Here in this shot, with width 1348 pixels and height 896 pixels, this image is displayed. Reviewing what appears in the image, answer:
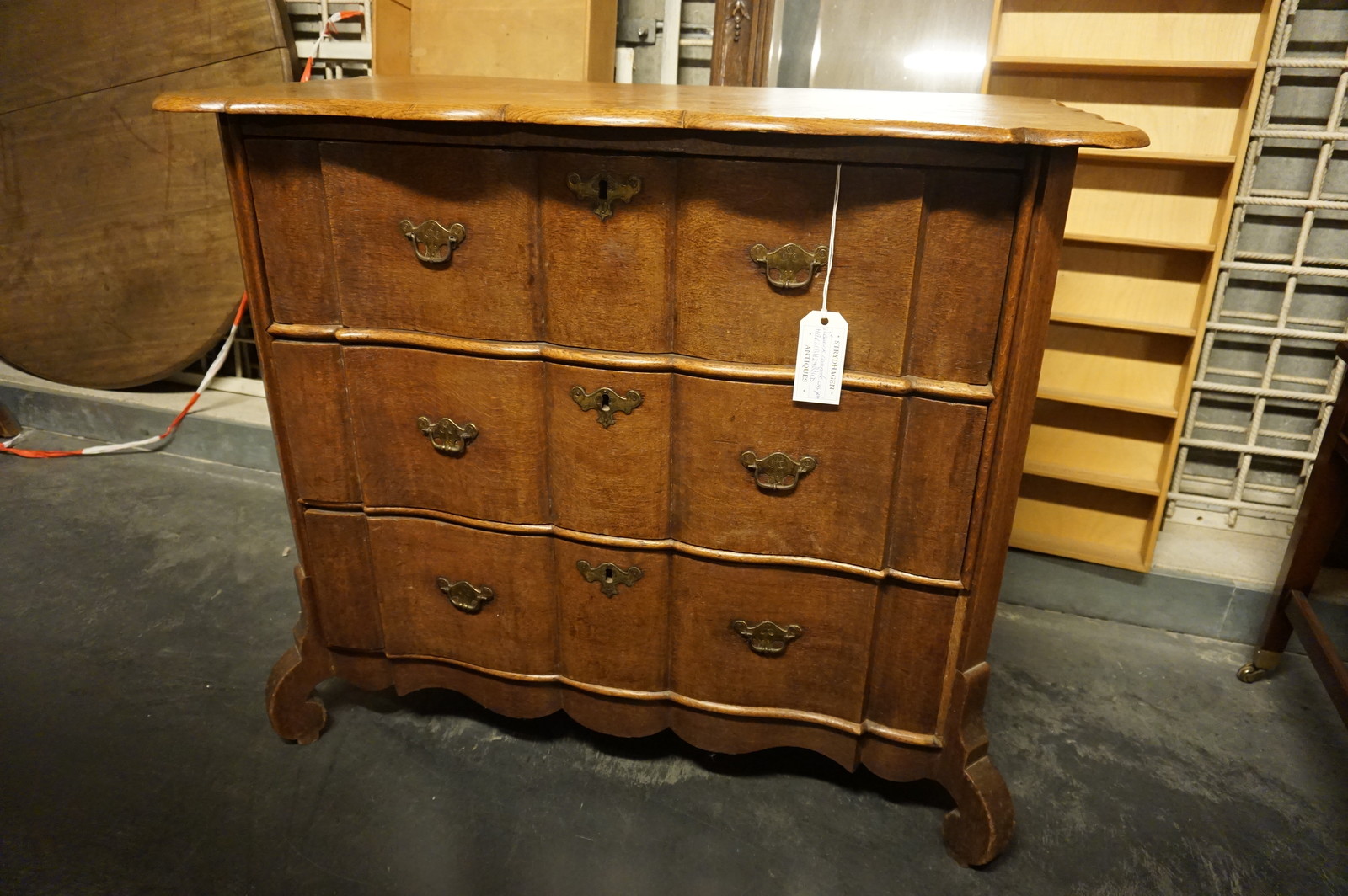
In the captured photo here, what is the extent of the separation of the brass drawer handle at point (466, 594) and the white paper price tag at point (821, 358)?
66 cm

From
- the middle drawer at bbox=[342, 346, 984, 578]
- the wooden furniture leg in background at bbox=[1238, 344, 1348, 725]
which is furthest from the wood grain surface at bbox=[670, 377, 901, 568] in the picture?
the wooden furniture leg in background at bbox=[1238, 344, 1348, 725]

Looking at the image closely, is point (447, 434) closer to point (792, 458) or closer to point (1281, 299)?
point (792, 458)

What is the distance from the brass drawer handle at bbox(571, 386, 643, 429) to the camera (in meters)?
1.29

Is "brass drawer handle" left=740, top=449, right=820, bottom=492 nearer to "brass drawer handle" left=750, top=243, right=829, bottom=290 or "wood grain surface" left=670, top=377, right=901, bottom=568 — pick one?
"wood grain surface" left=670, top=377, right=901, bottom=568

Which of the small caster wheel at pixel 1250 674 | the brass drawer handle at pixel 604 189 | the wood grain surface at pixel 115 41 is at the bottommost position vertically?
the small caster wheel at pixel 1250 674

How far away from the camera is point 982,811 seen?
1366 millimetres

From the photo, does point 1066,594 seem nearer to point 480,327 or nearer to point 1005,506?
point 1005,506

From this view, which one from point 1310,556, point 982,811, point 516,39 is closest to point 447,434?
point 982,811

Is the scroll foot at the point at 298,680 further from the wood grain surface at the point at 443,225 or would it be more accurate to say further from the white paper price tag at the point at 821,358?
the white paper price tag at the point at 821,358

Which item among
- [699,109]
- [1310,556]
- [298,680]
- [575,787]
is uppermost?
[699,109]

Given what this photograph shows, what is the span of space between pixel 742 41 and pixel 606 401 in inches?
46.8

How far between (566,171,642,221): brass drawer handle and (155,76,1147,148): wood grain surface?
3.4 inches

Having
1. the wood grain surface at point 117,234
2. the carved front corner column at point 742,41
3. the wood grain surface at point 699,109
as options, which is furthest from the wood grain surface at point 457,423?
the wood grain surface at point 117,234

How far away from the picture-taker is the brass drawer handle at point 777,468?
127 centimetres
